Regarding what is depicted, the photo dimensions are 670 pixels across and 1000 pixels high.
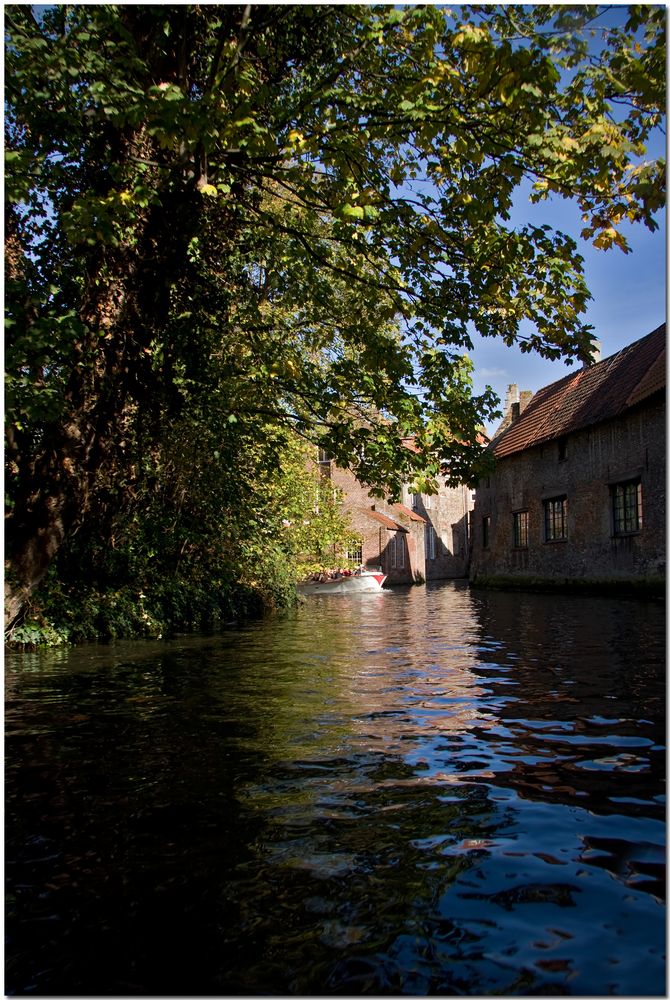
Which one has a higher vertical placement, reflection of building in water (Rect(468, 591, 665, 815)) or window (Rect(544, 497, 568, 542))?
window (Rect(544, 497, 568, 542))

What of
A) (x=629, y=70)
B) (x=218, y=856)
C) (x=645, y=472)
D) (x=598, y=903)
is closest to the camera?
(x=598, y=903)

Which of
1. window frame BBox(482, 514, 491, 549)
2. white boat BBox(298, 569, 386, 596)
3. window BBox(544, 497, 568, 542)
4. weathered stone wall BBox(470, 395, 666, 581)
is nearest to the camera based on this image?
weathered stone wall BBox(470, 395, 666, 581)

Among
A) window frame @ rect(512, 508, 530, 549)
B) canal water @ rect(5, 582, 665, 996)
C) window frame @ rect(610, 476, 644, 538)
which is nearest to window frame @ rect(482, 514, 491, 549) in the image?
window frame @ rect(512, 508, 530, 549)

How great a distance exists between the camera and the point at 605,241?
5.46 meters

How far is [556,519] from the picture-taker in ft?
88.1

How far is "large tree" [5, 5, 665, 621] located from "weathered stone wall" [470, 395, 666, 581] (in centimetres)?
1301

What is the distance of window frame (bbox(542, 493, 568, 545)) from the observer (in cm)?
2594

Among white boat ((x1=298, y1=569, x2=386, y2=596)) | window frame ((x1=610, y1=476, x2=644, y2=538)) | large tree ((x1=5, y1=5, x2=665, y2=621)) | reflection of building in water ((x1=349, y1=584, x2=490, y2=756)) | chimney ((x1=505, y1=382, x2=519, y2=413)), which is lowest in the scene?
white boat ((x1=298, y1=569, x2=386, y2=596))

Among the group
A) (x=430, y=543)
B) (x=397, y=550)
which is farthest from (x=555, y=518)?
(x=430, y=543)

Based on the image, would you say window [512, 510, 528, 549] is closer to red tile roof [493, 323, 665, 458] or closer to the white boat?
red tile roof [493, 323, 665, 458]

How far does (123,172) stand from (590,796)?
268 inches

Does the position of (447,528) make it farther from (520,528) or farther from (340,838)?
(340,838)

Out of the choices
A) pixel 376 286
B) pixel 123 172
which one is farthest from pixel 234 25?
pixel 376 286

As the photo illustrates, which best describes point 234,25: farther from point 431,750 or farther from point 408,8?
point 431,750
